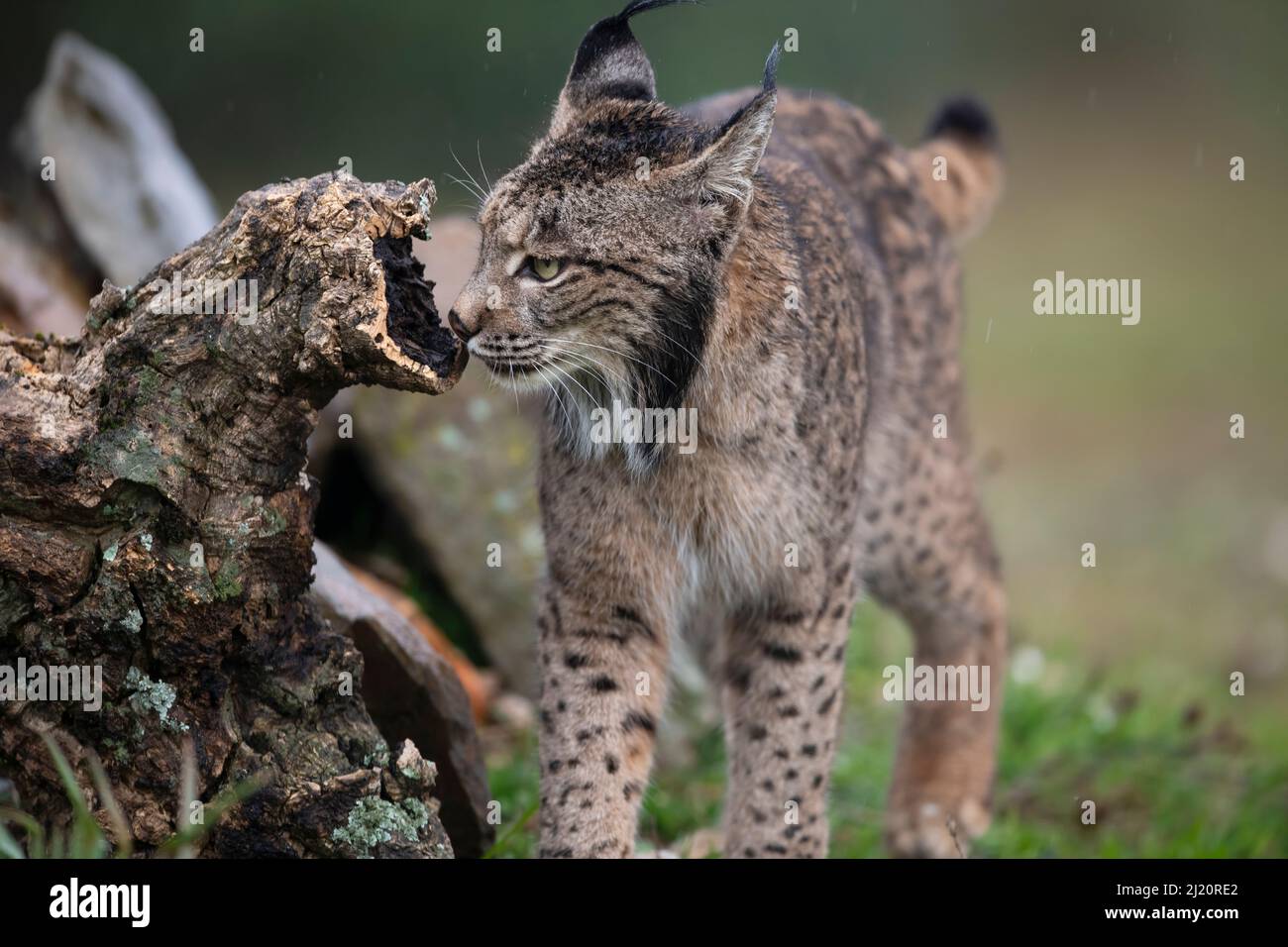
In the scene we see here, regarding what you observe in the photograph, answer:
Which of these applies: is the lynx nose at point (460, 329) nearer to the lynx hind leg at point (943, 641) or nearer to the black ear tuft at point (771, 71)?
the black ear tuft at point (771, 71)

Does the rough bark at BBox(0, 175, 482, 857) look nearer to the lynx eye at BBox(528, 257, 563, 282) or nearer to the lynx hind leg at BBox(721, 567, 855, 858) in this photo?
the lynx eye at BBox(528, 257, 563, 282)

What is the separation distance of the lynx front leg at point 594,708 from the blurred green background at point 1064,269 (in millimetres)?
1145

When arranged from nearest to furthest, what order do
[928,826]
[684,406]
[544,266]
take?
1. [544,266]
2. [684,406]
3. [928,826]

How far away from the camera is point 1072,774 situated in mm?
→ 6824

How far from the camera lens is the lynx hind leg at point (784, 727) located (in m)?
4.74

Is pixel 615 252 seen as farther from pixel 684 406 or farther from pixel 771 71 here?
pixel 771 71

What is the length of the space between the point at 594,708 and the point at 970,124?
3736mm

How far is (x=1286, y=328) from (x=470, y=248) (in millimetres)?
9859

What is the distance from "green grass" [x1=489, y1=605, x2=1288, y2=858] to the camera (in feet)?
19.5

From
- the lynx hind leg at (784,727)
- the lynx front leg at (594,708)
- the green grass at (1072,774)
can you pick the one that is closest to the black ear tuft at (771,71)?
the lynx front leg at (594,708)

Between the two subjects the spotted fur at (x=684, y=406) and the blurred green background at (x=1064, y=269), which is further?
the blurred green background at (x=1064, y=269)

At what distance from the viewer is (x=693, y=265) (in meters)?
4.17

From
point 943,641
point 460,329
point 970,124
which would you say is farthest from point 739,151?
point 970,124
